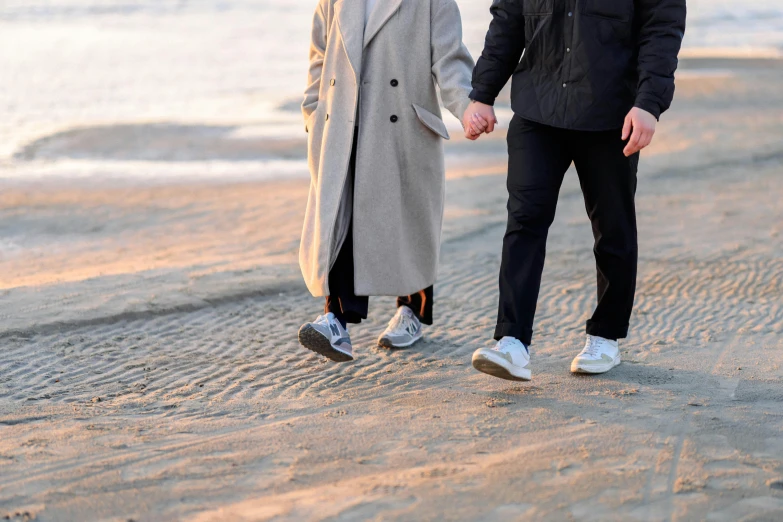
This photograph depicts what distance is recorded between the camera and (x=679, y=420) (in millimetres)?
3486

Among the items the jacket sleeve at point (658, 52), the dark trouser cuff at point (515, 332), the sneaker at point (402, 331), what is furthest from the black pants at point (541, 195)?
the sneaker at point (402, 331)

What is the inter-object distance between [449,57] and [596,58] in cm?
80

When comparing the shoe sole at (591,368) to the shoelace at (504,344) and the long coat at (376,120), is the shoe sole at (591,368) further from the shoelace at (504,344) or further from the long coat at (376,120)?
the long coat at (376,120)

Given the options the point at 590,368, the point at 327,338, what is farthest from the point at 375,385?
the point at 590,368

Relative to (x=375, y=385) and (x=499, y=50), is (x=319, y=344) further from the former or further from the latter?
(x=499, y=50)

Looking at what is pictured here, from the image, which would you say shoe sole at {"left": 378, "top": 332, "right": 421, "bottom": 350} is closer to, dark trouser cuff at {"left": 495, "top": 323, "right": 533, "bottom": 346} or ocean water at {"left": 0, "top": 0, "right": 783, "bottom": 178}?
dark trouser cuff at {"left": 495, "top": 323, "right": 533, "bottom": 346}

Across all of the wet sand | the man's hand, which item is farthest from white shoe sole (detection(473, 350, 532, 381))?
the man's hand

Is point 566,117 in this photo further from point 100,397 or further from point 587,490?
point 100,397

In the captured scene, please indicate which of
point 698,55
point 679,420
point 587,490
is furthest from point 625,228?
point 698,55

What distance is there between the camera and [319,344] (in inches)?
161

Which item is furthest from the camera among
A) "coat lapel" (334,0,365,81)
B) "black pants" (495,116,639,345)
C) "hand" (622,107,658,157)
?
"coat lapel" (334,0,365,81)

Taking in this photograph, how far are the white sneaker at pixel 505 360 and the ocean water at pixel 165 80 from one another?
269 inches

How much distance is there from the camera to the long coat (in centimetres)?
419

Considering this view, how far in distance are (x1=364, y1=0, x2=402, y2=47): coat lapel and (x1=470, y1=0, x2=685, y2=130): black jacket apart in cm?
59
